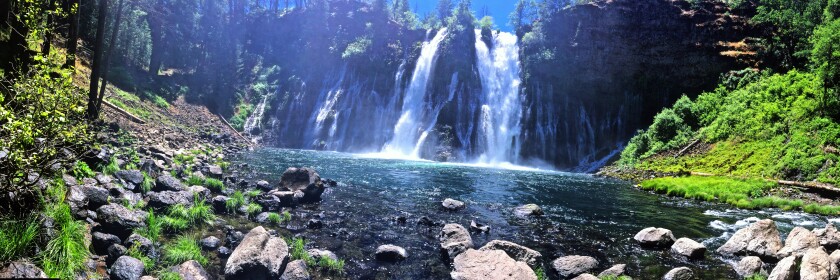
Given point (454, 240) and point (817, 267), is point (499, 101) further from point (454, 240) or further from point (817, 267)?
point (817, 267)

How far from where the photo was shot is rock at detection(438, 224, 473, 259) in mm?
11875

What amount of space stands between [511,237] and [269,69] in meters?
77.2

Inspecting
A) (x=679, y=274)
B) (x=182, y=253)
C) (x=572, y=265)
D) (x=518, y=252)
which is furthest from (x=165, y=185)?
(x=679, y=274)

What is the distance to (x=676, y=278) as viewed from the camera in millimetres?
10641

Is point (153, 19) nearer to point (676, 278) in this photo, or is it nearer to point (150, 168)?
point (150, 168)

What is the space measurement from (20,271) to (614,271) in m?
11.7

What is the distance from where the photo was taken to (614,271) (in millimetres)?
10891

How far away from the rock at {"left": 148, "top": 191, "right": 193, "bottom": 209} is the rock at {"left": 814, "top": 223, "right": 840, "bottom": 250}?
19.7 meters

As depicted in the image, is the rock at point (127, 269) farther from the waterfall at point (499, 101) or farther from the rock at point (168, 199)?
the waterfall at point (499, 101)

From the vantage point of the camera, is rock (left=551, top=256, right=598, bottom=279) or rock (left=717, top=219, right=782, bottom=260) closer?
rock (left=551, top=256, right=598, bottom=279)

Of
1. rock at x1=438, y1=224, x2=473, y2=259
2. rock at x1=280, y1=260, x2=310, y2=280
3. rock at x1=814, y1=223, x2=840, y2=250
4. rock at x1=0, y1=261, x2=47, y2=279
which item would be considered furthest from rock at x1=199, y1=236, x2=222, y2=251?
rock at x1=814, y1=223, x2=840, y2=250

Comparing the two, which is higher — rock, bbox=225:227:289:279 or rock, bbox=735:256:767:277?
rock, bbox=735:256:767:277

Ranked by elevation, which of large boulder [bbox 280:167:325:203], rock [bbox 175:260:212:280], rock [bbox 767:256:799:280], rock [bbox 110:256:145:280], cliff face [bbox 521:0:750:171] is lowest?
rock [bbox 175:260:212:280]

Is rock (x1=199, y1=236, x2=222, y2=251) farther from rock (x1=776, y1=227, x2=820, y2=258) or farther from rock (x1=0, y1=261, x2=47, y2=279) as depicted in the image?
rock (x1=776, y1=227, x2=820, y2=258)
